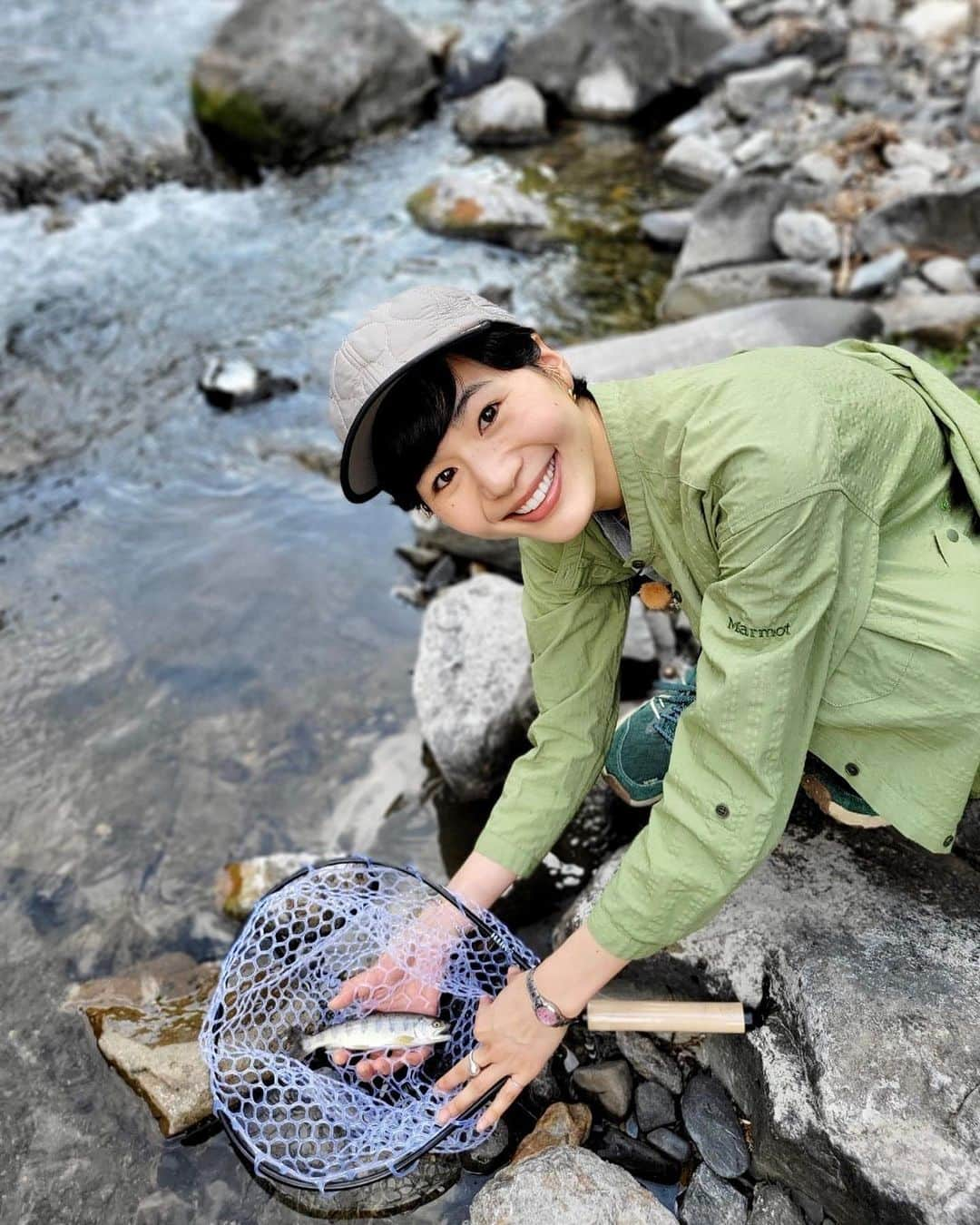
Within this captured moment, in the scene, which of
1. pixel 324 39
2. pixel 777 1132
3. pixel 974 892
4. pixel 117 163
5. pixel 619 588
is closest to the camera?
pixel 777 1132

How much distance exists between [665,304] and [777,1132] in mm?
6732

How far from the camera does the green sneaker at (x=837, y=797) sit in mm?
2967

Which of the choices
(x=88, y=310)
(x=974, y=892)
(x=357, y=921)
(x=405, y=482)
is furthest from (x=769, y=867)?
(x=88, y=310)

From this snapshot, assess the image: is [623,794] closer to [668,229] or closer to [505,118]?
[668,229]

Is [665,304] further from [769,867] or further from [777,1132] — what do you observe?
[777,1132]

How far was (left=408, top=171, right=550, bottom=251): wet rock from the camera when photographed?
30.8 ft

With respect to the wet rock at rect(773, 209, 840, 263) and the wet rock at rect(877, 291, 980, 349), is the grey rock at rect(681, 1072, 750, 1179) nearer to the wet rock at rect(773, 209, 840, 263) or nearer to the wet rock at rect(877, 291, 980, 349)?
the wet rock at rect(877, 291, 980, 349)

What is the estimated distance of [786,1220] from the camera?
8.75 feet

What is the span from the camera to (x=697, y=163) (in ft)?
35.0

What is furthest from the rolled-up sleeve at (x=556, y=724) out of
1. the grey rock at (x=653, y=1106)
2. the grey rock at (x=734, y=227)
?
the grey rock at (x=734, y=227)

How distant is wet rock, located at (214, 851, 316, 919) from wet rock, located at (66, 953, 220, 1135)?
0.74 feet

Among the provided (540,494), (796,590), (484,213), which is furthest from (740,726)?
(484,213)

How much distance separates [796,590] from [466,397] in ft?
2.84

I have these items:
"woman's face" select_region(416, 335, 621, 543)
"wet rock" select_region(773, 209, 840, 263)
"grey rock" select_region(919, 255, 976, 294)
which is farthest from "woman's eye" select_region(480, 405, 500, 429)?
"wet rock" select_region(773, 209, 840, 263)
